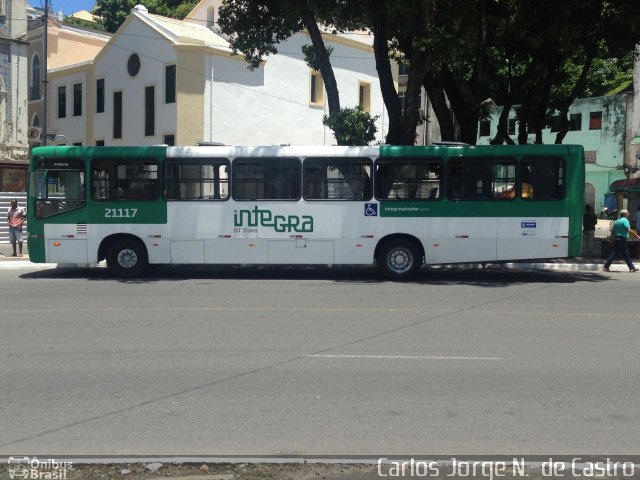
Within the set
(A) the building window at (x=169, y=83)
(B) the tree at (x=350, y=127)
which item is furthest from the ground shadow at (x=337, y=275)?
(A) the building window at (x=169, y=83)

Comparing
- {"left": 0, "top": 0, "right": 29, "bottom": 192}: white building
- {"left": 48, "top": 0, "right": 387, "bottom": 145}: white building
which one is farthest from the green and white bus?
{"left": 48, "top": 0, "right": 387, "bottom": 145}: white building

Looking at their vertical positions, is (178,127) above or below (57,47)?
below

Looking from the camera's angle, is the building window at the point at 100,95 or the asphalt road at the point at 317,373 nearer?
the asphalt road at the point at 317,373

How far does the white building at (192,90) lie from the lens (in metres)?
35.6

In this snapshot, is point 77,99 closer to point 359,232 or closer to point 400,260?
point 359,232

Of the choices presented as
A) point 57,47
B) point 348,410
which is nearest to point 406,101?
point 348,410

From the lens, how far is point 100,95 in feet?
132

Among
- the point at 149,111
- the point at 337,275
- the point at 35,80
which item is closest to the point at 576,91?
the point at 337,275

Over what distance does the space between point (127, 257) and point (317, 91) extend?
26.4 metres

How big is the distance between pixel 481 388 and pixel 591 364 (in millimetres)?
1806

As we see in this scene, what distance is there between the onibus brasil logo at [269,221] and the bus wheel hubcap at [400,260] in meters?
2.01

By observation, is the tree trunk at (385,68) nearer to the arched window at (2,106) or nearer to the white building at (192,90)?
the white building at (192,90)

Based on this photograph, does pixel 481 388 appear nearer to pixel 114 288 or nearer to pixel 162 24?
pixel 114 288

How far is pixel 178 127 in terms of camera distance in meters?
35.3
